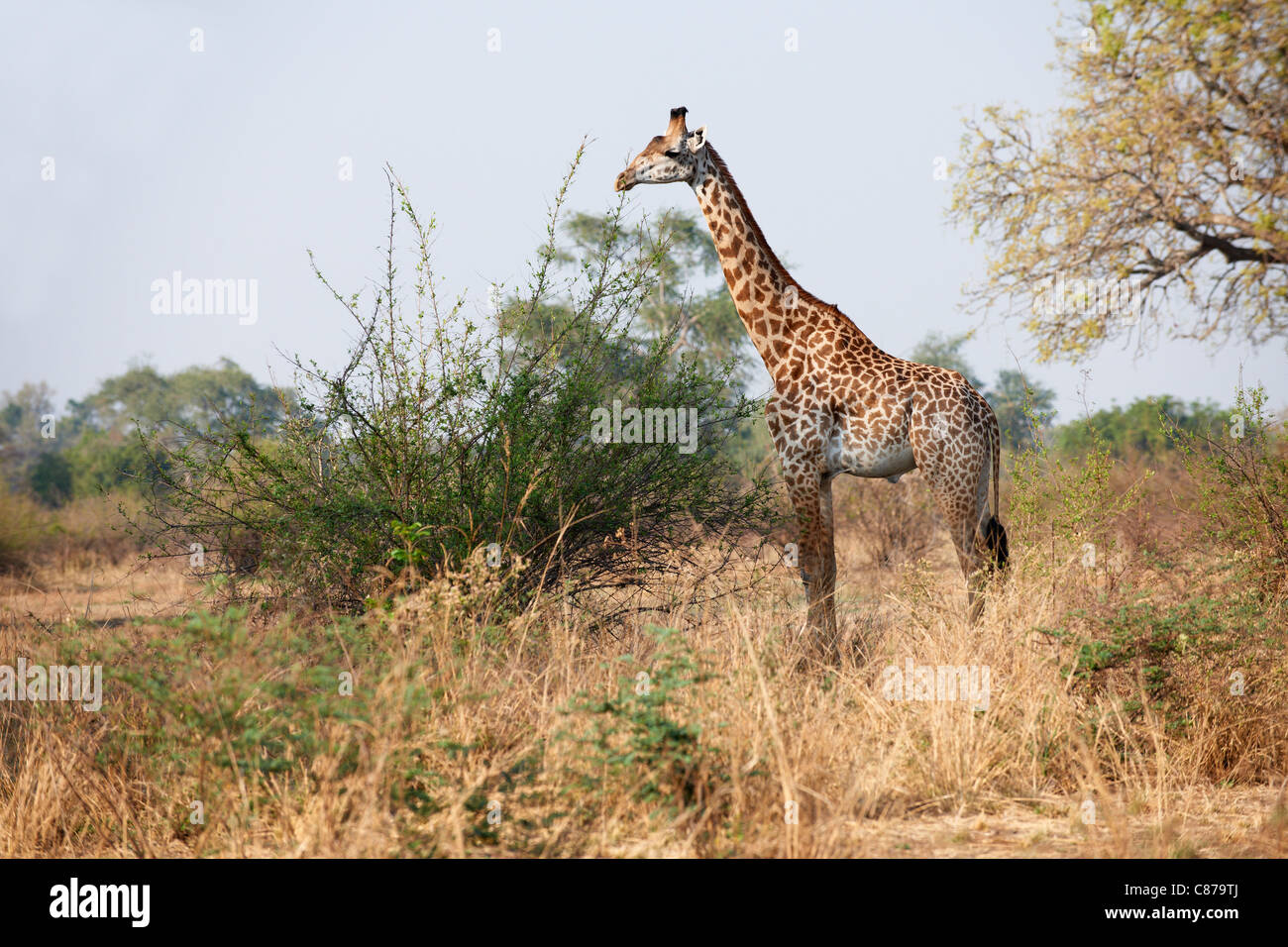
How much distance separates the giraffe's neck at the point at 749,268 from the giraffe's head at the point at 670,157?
0.42 feet

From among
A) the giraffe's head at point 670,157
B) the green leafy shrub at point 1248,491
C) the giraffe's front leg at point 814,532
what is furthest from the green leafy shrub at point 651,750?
the green leafy shrub at point 1248,491

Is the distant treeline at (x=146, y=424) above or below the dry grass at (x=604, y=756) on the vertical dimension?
above

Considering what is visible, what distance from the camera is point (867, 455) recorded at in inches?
245

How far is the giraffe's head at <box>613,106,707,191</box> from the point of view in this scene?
652cm

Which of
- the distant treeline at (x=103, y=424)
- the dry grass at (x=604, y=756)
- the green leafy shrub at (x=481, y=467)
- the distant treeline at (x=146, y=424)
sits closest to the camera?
the dry grass at (x=604, y=756)

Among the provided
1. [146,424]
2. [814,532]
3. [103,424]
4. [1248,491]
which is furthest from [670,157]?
[103,424]

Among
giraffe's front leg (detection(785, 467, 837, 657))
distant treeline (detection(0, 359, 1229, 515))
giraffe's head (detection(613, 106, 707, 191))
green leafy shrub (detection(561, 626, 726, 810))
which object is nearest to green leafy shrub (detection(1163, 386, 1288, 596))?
distant treeline (detection(0, 359, 1229, 515))

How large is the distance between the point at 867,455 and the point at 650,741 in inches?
116

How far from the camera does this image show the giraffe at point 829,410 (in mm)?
6137

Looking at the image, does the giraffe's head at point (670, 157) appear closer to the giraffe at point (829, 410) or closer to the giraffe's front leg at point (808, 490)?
the giraffe at point (829, 410)
